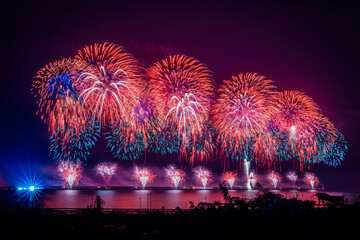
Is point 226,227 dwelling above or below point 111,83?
below

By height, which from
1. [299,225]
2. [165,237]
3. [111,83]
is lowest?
Answer: [165,237]

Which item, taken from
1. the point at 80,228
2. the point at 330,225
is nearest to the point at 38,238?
the point at 80,228

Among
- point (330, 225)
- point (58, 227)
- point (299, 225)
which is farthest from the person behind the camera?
point (58, 227)

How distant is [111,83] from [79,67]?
12.6 ft

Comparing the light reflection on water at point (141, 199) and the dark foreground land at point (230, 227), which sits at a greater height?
the dark foreground land at point (230, 227)

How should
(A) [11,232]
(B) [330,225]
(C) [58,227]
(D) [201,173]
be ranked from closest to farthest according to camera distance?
(A) [11,232]
(B) [330,225]
(C) [58,227]
(D) [201,173]

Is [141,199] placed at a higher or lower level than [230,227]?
lower

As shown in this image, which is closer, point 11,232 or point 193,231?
point 11,232

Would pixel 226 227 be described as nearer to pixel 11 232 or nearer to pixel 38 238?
pixel 38 238

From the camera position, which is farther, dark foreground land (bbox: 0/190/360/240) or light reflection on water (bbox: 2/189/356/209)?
light reflection on water (bbox: 2/189/356/209)

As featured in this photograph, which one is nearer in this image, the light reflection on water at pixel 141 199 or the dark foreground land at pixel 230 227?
the dark foreground land at pixel 230 227

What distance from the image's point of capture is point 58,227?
11.9 meters

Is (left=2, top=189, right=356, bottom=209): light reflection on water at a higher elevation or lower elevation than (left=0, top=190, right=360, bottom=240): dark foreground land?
lower

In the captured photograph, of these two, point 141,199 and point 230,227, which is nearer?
point 230,227
